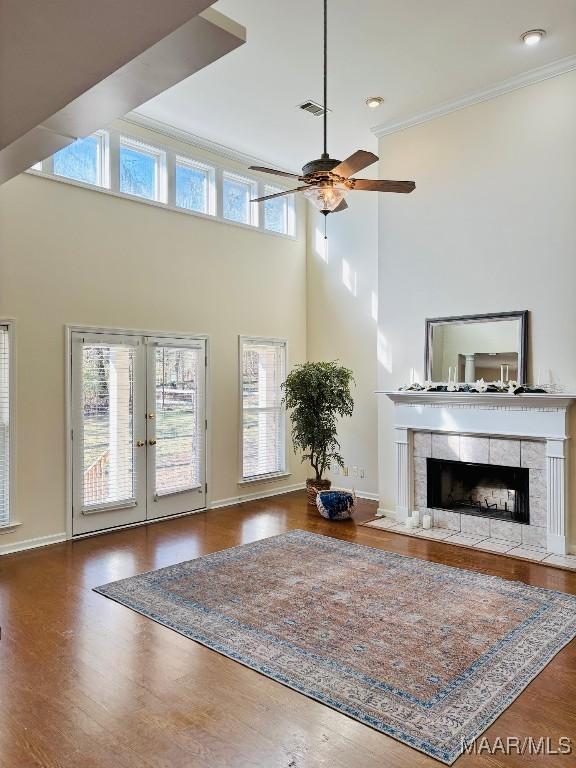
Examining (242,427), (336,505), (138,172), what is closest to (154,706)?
(336,505)

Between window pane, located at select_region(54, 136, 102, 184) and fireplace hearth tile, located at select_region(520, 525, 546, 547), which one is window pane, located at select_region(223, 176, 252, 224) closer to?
window pane, located at select_region(54, 136, 102, 184)

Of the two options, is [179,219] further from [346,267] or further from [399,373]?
[399,373]

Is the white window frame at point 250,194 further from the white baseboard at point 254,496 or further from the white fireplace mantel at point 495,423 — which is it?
the white baseboard at point 254,496

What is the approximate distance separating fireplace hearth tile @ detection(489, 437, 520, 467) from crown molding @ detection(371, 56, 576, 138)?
10.4ft

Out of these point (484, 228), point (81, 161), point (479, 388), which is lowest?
point (479, 388)

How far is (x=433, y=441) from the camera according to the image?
578cm

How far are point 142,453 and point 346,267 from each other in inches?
139

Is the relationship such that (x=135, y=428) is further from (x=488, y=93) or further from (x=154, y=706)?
(x=488, y=93)

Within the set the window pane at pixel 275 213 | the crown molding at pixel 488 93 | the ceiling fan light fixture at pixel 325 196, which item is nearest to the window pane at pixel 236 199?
the window pane at pixel 275 213

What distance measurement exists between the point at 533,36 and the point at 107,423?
16.2 ft

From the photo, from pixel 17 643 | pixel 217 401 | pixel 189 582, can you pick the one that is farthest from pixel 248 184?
pixel 17 643

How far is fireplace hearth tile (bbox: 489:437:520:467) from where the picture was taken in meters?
5.19

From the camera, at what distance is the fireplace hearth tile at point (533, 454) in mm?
5023

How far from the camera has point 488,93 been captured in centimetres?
529
